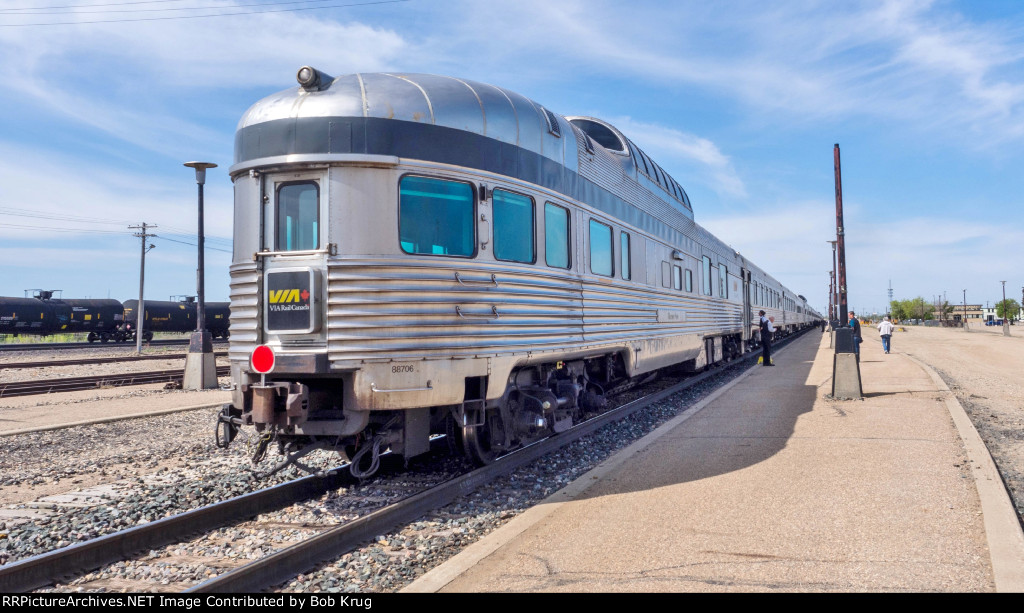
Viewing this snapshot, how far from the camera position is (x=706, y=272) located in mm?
15773

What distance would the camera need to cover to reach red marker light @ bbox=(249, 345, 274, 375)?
578 centimetres

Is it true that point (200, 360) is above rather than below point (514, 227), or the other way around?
below

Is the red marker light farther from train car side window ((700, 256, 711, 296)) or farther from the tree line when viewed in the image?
the tree line

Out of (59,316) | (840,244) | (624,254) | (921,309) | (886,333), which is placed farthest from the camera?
(921,309)

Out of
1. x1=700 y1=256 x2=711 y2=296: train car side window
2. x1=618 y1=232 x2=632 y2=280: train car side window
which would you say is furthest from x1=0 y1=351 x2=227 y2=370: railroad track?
x1=618 y1=232 x2=632 y2=280: train car side window

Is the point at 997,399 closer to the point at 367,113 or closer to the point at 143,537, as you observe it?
the point at 367,113

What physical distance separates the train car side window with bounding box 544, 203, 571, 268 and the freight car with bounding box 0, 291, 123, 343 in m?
38.5

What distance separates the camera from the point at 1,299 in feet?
120

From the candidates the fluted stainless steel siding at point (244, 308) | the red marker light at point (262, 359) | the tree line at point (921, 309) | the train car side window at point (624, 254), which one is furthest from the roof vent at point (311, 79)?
the tree line at point (921, 309)

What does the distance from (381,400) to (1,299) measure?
3996 centimetres

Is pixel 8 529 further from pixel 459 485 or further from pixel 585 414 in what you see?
pixel 585 414

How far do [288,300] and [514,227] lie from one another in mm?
2250

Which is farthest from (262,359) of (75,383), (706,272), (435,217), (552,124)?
(75,383)

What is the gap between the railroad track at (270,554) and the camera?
4.16 m
